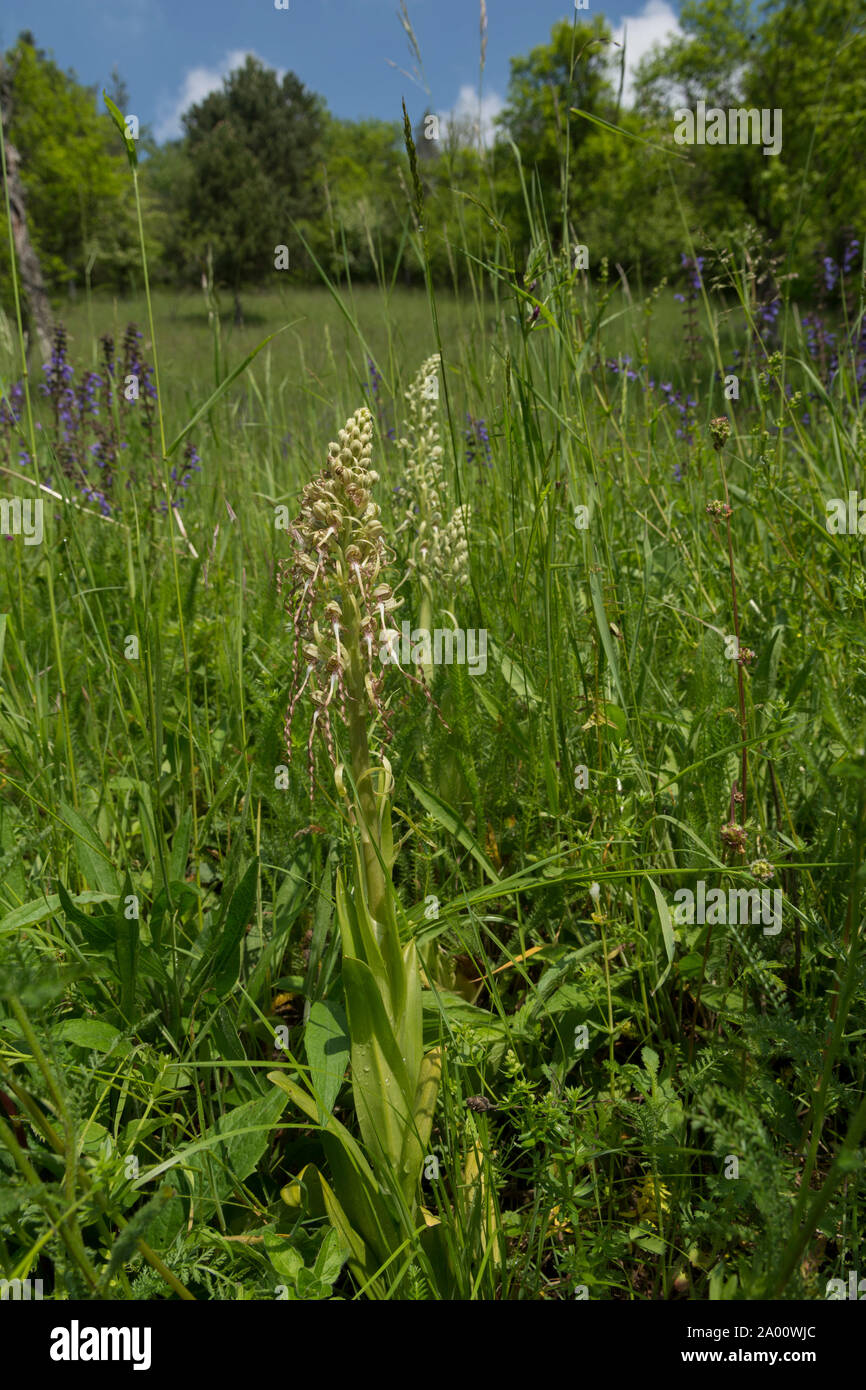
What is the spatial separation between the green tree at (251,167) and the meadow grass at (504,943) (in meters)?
28.2

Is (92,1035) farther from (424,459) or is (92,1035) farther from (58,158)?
(58,158)

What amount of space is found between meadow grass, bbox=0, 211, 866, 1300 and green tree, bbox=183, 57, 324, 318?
92.5 feet

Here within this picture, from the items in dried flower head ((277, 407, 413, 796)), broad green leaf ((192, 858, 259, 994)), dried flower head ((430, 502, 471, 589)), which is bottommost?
broad green leaf ((192, 858, 259, 994))

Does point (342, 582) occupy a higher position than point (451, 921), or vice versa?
point (342, 582)

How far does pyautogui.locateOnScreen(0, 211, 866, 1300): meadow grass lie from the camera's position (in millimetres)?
1011

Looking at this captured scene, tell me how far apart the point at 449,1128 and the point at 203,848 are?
3.30 feet

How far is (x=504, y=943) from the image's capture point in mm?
1625

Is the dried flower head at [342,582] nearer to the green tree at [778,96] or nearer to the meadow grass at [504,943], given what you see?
the meadow grass at [504,943]

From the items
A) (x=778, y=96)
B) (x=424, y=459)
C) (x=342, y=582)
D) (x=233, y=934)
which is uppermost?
(x=778, y=96)

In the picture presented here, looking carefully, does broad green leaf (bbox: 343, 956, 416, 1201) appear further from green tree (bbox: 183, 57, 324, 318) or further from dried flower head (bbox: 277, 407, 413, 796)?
green tree (bbox: 183, 57, 324, 318)

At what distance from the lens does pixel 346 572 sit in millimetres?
1104

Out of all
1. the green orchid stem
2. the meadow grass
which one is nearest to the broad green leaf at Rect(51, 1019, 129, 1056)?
the meadow grass

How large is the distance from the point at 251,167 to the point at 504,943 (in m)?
43.4

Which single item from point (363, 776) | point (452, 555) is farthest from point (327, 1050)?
Answer: point (452, 555)
